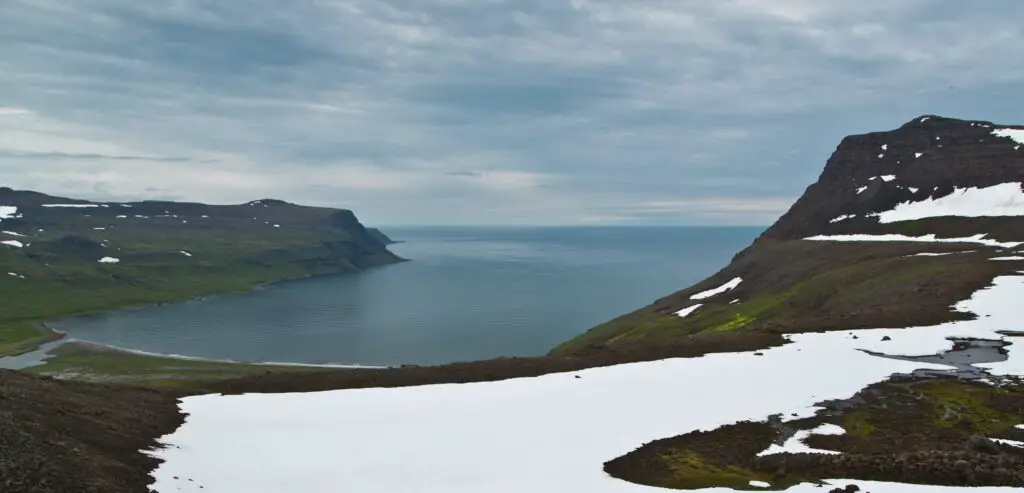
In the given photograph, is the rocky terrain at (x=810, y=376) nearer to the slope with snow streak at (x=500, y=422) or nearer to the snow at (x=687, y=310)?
the snow at (x=687, y=310)

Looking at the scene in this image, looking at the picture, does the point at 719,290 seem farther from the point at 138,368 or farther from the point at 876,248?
the point at 138,368

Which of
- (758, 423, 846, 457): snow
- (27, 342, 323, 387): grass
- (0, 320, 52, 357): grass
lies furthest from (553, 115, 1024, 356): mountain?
(0, 320, 52, 357): grass

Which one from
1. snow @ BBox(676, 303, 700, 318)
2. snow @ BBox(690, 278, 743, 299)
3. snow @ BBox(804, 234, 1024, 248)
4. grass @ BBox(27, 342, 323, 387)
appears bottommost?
grass @ BBox(27, 342, 323, 387)

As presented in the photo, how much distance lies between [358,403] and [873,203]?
148 metres

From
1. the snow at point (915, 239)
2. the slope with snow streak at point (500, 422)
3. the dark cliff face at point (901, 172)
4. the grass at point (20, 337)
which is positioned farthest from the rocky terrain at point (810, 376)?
the grass at point (20, 337)

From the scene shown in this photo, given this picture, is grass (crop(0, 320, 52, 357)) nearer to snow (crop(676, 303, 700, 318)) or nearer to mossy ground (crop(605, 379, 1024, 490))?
snow (crop(676, 303, 700, 318))

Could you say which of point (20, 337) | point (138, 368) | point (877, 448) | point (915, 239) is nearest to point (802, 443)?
point (877, 448)

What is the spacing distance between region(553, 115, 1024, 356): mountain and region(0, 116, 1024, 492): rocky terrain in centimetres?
53

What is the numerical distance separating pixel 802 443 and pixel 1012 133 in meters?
165

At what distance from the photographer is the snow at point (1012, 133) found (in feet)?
492

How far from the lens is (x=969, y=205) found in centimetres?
13162

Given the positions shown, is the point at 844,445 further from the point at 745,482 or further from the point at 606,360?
the point at 606,360

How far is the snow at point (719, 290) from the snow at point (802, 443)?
97158 millimetres

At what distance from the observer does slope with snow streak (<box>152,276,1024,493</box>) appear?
26.1m
